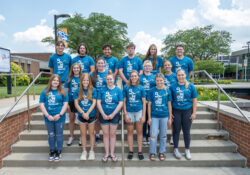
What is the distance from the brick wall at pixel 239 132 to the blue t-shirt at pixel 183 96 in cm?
121

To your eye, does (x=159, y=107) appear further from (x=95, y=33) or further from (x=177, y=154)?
(x=95, y=33)

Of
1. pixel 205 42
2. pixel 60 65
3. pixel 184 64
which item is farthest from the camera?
pixel 205 42

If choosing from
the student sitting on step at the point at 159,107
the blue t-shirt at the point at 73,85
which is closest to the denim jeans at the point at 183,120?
the student sitting on step at the point at 159,107

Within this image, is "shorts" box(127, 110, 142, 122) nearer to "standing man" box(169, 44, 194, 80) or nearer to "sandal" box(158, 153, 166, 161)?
"sandal" box(158, 153, 166, 161)

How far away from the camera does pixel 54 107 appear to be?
3.32 m

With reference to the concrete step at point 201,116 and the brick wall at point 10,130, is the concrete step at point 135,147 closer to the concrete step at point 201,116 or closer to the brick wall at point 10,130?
the brick wall at point 10,130

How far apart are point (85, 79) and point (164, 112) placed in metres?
1.61

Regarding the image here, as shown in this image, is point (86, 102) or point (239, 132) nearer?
point (86, 102)

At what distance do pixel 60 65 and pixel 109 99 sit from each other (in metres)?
1.49

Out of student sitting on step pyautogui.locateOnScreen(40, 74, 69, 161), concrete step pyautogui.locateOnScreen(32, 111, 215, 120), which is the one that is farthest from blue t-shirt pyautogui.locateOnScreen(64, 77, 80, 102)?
concrete step pyautogui.locateOnScreen(32, 111, 215, 120)

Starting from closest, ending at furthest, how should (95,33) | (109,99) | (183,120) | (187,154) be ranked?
(109,99), (183,120), (187,154), (95,33)

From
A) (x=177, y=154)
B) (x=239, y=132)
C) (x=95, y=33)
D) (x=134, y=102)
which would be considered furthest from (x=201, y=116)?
(x=95, y=33)

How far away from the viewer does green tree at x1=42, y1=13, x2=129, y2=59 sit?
27.8m

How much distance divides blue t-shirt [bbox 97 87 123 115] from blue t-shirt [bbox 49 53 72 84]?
1161mm
